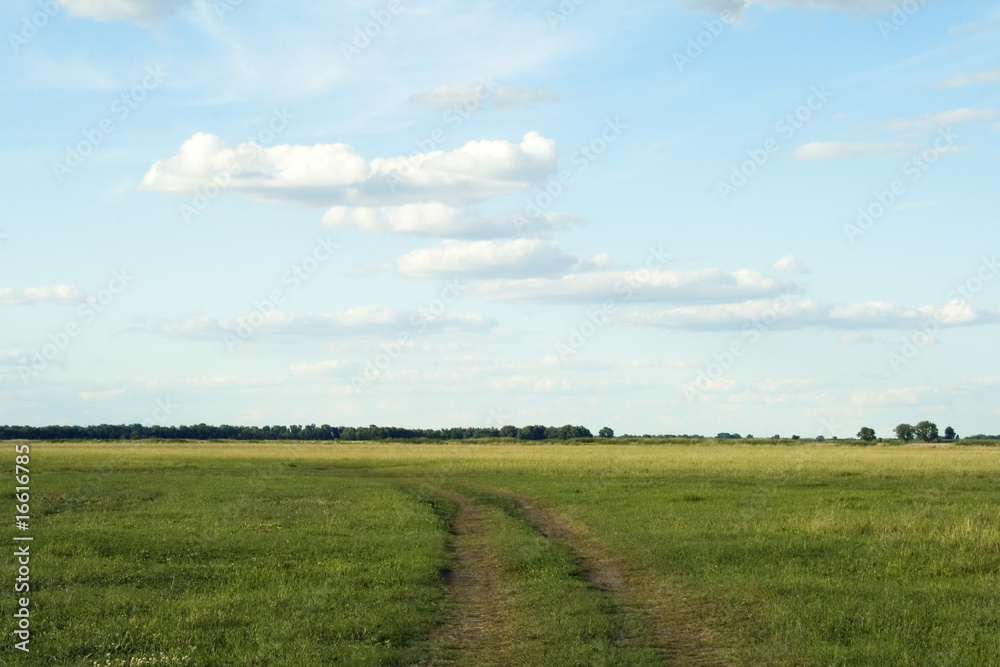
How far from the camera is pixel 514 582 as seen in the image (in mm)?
16656

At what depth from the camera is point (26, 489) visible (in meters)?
38.7

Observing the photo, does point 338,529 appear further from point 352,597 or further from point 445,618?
point 445,618

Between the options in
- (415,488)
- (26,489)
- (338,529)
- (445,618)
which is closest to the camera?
(445,618)

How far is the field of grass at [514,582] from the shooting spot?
1201 cm

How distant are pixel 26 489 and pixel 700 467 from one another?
38.9 m

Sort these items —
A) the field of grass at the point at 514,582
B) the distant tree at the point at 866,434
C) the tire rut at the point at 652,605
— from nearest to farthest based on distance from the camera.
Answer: the tire rut at the point at 652,605, the field of grass at the point at 514,582, the distant tree at the point at 866,434

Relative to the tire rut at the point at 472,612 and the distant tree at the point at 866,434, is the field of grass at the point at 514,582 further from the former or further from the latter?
the distant tree at the point at 866,434

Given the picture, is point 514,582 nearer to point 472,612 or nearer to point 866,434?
point 472,612

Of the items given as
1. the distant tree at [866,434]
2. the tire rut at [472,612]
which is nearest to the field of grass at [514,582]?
the tire rut at [472,612]

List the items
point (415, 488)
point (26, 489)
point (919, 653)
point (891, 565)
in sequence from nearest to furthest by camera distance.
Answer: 1. point (919, 653)
2. point (891, 565)
3. point (26, 489)
4. point (415, 488)

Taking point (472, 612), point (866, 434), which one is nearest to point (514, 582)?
point (472, 612)

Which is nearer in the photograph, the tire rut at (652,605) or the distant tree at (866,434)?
the tire rut at (652,605)

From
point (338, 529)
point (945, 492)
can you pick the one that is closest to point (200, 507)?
point (338, 529)

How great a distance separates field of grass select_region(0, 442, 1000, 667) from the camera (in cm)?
1201
